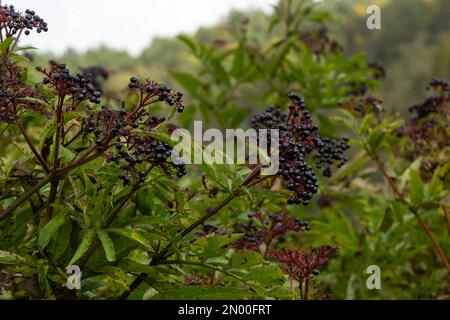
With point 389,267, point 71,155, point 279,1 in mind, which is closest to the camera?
point 71,155

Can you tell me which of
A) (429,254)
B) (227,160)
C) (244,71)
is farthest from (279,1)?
(227,160)

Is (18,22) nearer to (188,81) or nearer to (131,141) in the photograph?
(131,141)

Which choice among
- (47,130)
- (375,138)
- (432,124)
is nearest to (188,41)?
(375,138)

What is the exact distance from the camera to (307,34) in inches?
169

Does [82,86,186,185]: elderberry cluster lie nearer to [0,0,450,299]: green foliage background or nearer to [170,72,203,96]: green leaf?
[0,0,450,299]: green foliage background

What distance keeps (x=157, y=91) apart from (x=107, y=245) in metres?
0.39

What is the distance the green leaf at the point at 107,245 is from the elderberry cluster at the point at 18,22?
64cm

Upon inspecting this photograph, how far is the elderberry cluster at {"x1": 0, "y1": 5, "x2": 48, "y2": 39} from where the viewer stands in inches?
70.3

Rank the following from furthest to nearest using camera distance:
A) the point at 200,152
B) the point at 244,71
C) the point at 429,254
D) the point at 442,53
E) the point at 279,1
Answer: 1. the point at 442,53
2. the point at 279,1
3. the point at 244,71
4. the point at 429,254
5. the point at 200,152

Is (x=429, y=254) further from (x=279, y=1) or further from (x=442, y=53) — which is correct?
(x=442, y=53)

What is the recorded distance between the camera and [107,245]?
5.05 feet

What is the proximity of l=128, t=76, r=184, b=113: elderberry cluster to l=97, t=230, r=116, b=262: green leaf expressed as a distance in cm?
36

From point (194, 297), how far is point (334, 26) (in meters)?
42.0
